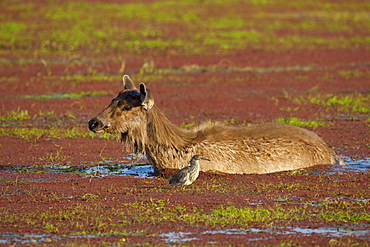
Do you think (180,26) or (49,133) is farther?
(180,26)

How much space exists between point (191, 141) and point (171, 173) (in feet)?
2.03

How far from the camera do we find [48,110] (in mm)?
17828

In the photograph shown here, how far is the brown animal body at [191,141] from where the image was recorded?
1054 cm

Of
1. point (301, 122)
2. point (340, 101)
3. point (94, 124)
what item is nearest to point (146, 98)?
point (94, 124)

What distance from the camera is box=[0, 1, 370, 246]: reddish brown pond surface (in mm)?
7676

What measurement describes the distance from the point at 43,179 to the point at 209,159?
2.69 m

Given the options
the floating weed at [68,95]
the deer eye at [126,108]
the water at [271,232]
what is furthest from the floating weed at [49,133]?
A: the water at [271,232]

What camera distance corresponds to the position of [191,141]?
1073 cm

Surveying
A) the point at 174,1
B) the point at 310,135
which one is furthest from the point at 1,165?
the point at 174,1

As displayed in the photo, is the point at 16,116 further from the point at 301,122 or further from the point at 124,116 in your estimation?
the point at 301,122

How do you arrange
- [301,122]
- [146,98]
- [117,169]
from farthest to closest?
[301,122] → [117,169] → [146,98]

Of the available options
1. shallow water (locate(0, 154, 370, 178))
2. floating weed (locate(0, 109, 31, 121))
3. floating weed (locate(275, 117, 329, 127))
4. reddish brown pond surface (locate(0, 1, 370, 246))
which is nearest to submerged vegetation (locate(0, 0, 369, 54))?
reddish brown pond surface (locate(0, 1, 370, 246))

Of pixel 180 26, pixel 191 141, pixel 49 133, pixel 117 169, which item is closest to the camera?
pixel 191 141

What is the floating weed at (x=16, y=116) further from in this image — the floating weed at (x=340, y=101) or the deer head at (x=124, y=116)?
the floating weed at (x=340, y=101)
